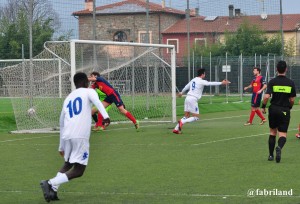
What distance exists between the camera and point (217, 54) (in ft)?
221

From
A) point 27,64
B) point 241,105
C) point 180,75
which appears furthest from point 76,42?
point 180,75

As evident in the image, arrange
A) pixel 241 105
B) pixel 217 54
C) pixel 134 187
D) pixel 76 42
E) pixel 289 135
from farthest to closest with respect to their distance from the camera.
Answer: pixel 217 54
pixel 241 105
pixel 76 42
pixel 289 135
pixel 134 187

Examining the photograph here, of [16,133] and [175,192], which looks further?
[16,133]

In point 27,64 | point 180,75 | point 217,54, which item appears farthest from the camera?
point 217,54

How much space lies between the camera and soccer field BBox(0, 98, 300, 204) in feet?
39.3

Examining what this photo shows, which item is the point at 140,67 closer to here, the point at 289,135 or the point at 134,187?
the point at 289,135

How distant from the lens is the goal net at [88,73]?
2616cm

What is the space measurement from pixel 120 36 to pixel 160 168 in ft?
122

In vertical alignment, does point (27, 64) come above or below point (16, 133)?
above

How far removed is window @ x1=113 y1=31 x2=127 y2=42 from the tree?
10.3 meters

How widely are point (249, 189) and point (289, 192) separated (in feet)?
2.11

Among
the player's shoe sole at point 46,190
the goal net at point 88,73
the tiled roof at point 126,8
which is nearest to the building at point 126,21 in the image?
the tiled roof at point 126,8

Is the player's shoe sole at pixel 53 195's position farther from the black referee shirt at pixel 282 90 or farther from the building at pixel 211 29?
the building at pixel 211 29

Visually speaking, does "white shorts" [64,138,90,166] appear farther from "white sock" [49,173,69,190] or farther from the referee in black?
the referee in black
